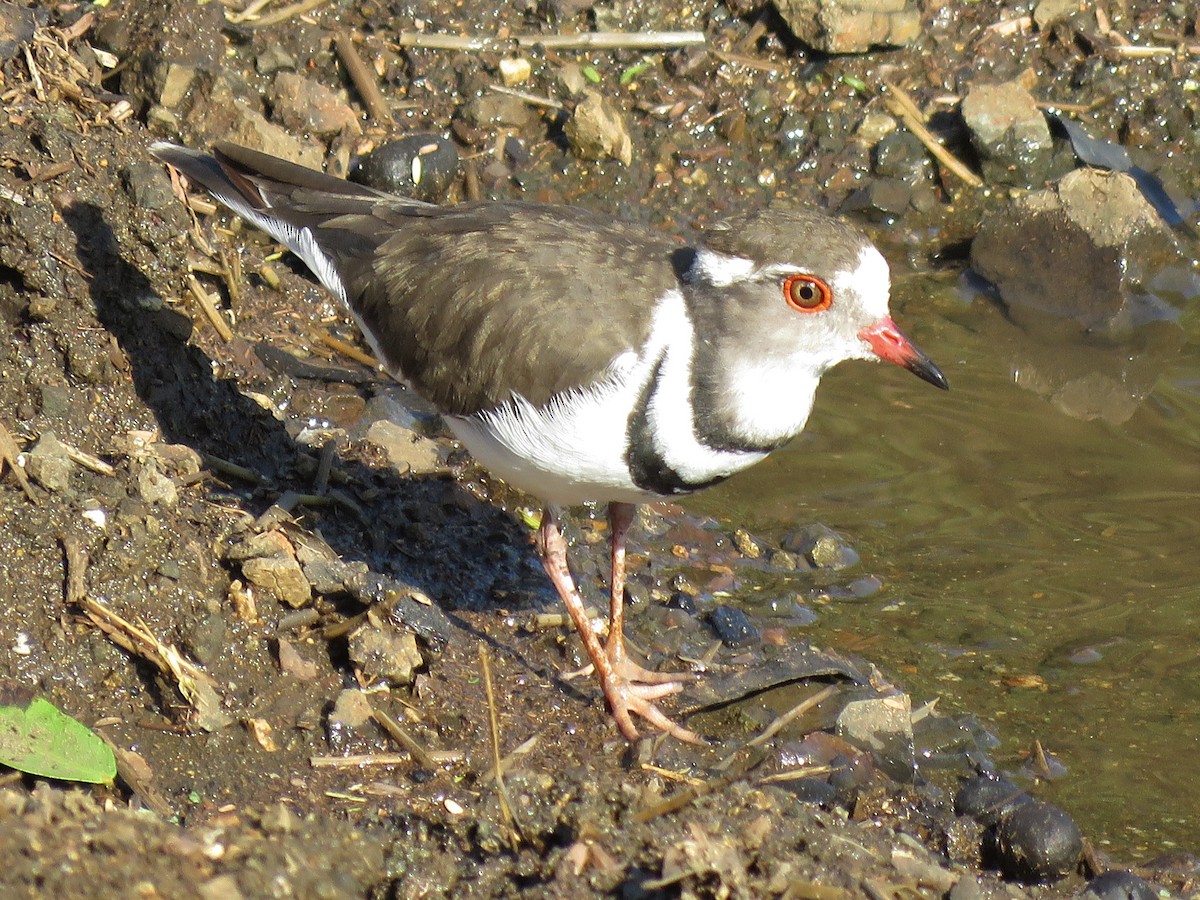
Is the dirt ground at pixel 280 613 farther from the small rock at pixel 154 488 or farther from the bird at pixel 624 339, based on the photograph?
the bird at pixel 624 339

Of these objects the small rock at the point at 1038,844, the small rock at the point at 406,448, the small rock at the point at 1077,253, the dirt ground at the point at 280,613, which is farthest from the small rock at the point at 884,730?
the small rock at the point at 1077,253

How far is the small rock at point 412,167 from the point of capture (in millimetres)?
8070

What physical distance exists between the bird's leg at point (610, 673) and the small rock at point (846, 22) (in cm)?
471

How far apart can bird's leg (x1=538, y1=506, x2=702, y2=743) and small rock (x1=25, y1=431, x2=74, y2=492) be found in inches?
75.4

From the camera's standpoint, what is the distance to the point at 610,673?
552cm

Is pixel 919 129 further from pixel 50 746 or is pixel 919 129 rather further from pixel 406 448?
pixel 50 746

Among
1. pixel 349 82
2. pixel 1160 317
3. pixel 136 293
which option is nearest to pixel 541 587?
pixel 136 293

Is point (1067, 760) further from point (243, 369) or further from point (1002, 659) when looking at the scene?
point (243, 369)

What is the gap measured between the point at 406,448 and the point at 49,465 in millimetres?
1906

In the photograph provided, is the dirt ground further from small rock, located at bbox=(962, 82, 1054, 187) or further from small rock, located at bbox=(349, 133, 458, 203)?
small rock, located at bbox=(962, 82, 1054, 187)

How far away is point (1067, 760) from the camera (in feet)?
18.4

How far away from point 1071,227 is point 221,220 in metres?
5.00

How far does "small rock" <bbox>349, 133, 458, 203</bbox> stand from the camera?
8.07 metres

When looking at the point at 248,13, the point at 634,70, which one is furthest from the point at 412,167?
the point at 634,70
